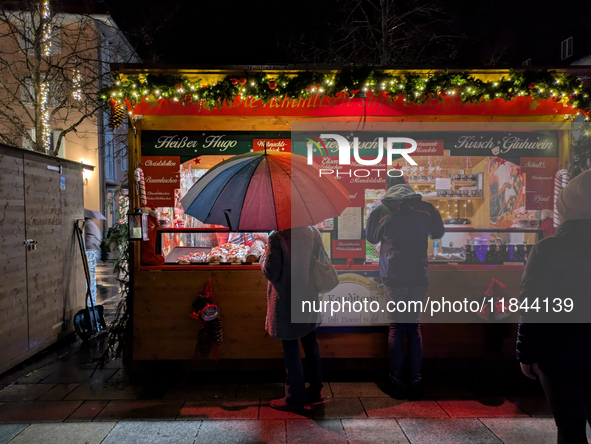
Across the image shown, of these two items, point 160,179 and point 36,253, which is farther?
point 36,253

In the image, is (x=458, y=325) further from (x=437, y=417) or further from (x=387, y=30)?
(x=387, y=30)

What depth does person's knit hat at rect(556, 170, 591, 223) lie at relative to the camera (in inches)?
89.2

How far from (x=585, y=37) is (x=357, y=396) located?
30.1 metres

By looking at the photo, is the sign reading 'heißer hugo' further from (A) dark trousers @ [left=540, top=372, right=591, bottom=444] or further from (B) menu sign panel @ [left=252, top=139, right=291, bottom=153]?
(A) dark trousers @ [left=540, top=372, right=591, bottom=444]

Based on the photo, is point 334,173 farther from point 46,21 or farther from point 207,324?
point 46,21

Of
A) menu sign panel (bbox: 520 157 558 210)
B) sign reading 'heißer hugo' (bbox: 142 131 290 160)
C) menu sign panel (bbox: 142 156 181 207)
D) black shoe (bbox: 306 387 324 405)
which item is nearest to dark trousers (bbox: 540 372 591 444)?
black shoe (bbox: 306 387 324 405)

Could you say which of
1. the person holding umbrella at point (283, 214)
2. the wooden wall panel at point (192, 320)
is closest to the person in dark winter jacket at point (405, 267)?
the person holding umbrella at point (283, 214)

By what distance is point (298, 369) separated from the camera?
3.79 meters

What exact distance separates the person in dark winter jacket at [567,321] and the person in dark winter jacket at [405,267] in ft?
6.14

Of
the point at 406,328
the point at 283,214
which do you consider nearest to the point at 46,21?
the point at 283,214

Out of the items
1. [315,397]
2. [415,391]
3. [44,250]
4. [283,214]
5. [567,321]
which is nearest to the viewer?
[567,321]

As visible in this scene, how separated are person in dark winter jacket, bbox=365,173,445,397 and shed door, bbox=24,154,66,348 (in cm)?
492

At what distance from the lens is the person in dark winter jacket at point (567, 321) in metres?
2.26

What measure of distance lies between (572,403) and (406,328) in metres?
2.02
